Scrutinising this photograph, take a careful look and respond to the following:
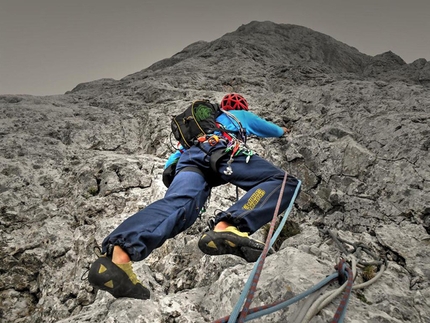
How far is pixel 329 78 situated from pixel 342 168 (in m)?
7.07

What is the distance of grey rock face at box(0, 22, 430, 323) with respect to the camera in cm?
305

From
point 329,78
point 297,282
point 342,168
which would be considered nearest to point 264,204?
point 297,282

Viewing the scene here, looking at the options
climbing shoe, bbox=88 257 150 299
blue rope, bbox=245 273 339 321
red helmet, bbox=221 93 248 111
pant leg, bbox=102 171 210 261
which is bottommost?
blue rope, bbox=245 273 339 321

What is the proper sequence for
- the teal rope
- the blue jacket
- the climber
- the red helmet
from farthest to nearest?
the red helmet < the blue jacket < the climber < the teal rope

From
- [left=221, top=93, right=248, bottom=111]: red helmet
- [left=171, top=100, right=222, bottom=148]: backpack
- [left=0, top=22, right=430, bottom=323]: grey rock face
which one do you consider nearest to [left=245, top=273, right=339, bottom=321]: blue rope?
[left=0, top=22, right=430, bottom=323]: grey rock face

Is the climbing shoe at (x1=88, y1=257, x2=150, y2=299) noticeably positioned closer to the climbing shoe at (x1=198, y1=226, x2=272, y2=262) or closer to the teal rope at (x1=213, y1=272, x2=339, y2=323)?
the climbing shoe at (x1=198, y1=226, x2=272, y2=262)

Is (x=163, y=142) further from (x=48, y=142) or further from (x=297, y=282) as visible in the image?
(x=297, y=282)

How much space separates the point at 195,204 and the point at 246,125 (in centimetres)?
173

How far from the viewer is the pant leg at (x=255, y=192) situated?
316 cm

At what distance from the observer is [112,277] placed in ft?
7.99

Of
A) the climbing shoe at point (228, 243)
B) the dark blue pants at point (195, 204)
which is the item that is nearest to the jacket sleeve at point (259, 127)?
the dark blue pants at point (195, 204)

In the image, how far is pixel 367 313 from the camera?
8.27ft

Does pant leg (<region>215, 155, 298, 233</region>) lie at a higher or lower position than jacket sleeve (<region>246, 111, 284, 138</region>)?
lower

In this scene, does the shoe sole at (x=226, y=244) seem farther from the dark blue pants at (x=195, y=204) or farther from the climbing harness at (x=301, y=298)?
the climbing harness at (x=301, y=298)
